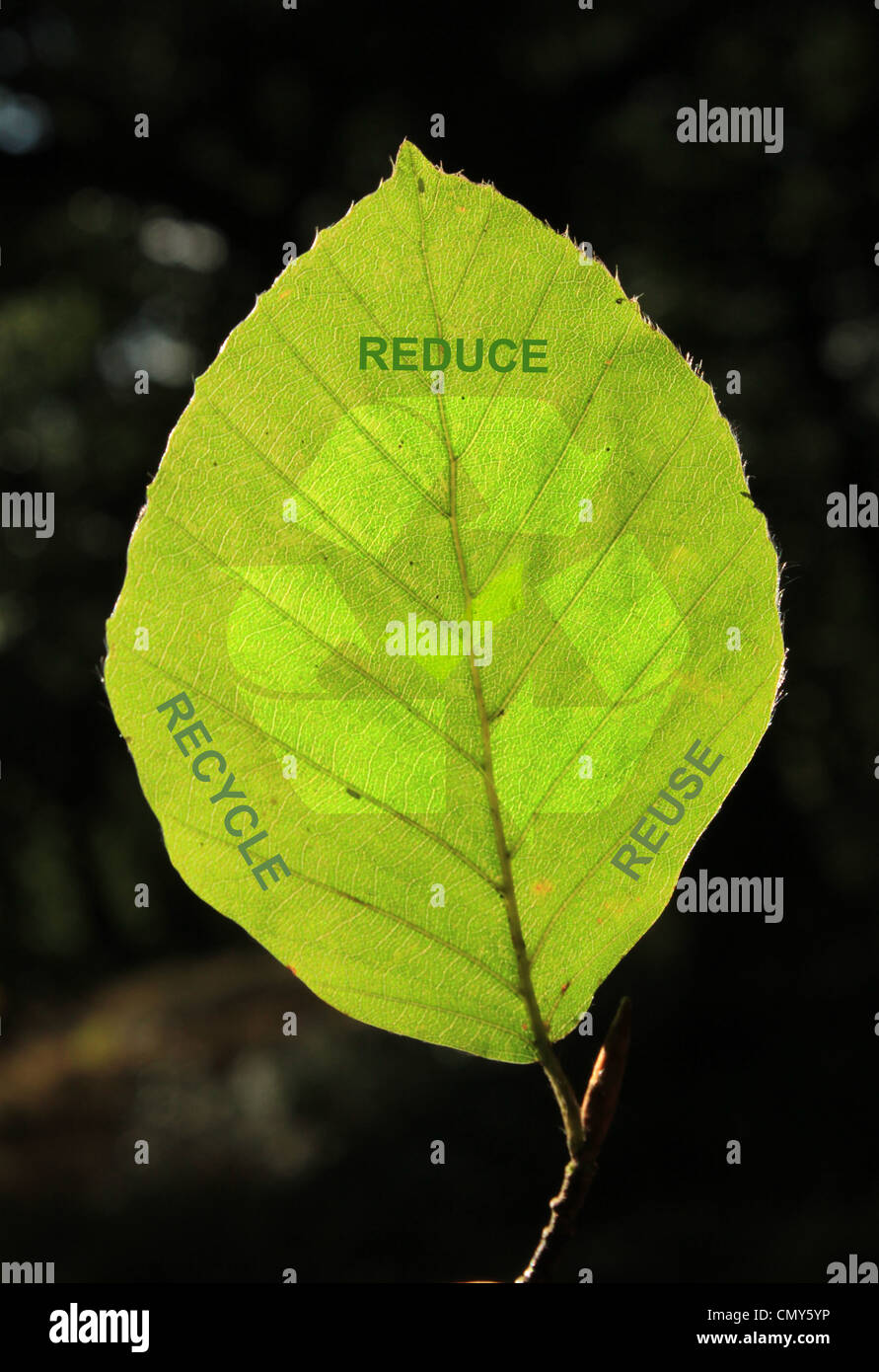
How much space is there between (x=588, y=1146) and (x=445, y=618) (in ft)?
0.40

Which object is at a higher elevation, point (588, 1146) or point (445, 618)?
point (445, 618)

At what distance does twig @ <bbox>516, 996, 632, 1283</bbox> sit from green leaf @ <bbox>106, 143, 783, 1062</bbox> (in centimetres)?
1

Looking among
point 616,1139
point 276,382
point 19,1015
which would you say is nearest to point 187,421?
point 276,382

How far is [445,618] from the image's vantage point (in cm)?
22

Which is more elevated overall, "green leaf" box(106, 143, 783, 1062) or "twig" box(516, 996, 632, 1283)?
"green leaf" box(106, 143, 783, 1062)

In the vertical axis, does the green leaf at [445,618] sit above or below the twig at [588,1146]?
above

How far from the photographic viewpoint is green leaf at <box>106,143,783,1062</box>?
0.68ft

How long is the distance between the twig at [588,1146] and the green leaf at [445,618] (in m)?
0.01

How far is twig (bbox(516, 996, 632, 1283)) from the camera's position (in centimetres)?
22

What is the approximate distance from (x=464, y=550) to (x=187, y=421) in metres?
0.06

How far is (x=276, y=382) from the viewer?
0.20 meters

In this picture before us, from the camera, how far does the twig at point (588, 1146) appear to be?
8.5 inches

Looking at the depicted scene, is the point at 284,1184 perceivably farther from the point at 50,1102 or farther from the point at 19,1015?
the point at 19,1015

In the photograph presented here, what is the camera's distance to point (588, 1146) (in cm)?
23
